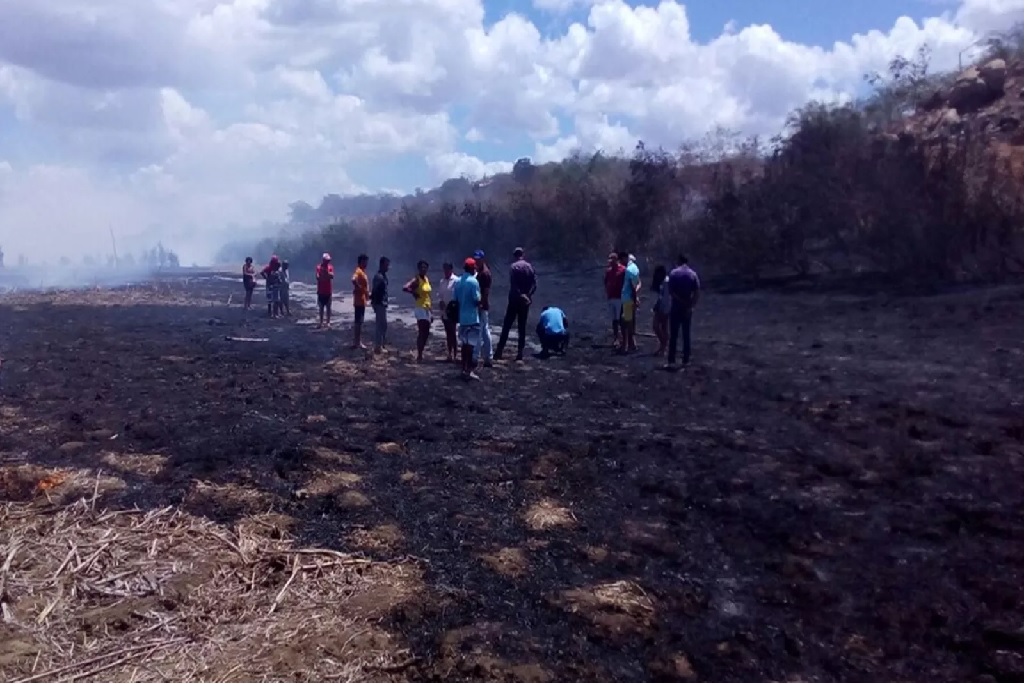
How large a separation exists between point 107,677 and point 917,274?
21714 millimetres

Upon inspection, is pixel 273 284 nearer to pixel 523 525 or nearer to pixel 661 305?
pixel 661 305

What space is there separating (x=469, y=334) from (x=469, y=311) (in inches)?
14.2

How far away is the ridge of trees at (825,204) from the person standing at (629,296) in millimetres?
8902

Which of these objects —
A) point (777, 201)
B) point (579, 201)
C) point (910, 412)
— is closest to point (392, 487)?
point (910, 412)

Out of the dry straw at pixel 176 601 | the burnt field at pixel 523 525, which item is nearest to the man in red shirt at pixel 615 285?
the burnt field at pixel 523 525

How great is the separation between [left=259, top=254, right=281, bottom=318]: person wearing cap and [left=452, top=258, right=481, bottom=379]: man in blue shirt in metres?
14.4

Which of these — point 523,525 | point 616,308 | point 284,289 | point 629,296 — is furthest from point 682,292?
point 284,289

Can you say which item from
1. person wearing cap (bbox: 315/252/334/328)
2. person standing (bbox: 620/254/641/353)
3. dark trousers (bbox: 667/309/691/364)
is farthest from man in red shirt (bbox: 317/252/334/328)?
dark trousers (bbox: 667/309/691/364)

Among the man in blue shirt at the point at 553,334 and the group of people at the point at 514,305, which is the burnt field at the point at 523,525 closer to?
the group of people at the point at 514,305

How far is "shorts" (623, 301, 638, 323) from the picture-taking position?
16.3 meters

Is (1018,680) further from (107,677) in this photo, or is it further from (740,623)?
(107,677)

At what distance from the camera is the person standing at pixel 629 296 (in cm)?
1602

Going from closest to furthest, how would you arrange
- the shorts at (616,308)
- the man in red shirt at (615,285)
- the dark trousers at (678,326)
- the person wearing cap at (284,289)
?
the dark trousers at (678,326), the man in red shirt at (615,285), the shorts at (616,308), the person wearing cap at (284,289)

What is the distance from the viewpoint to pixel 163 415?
39.1 feet
